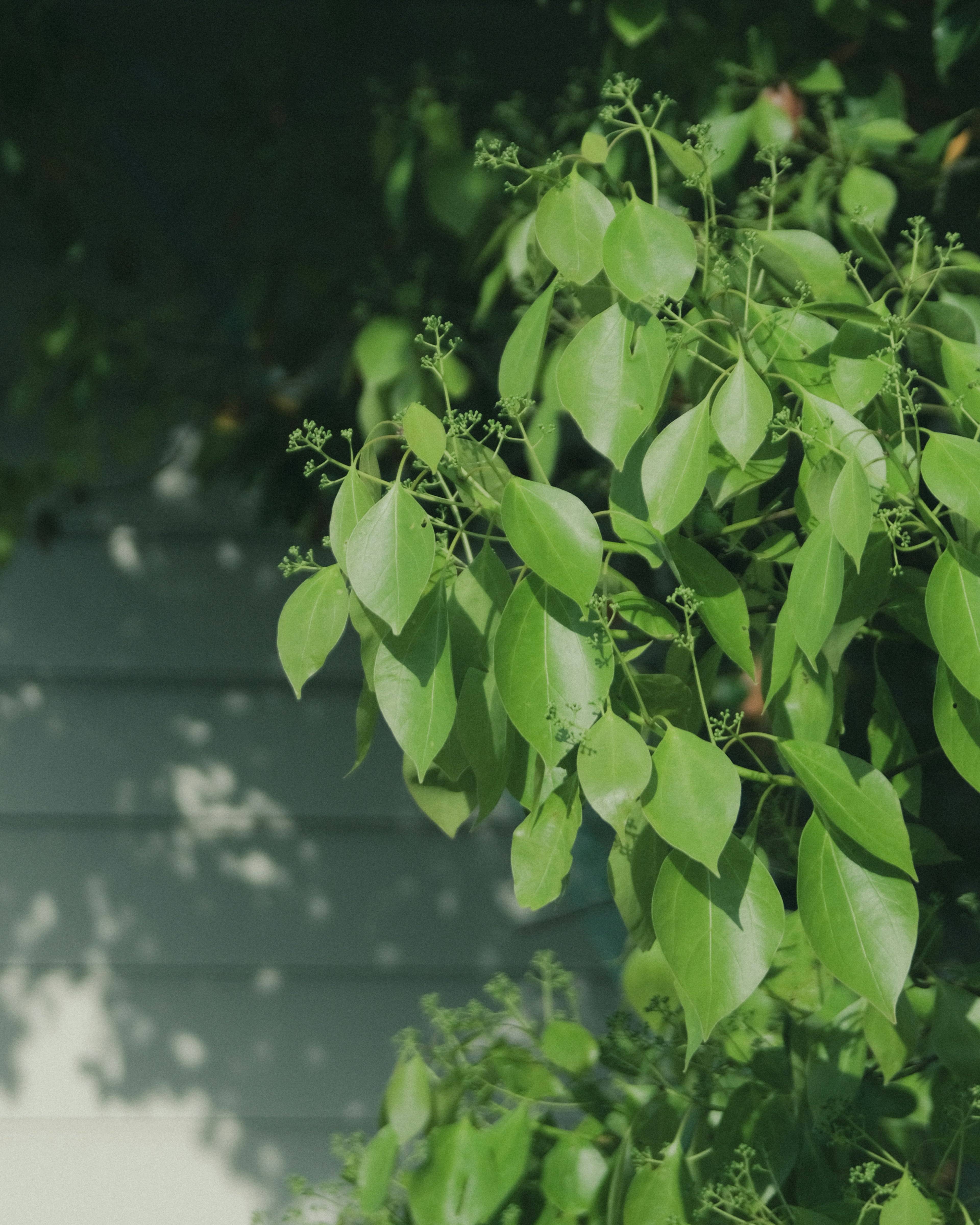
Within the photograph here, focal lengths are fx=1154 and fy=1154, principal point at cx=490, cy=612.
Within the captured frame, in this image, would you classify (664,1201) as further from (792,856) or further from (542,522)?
(542,522)

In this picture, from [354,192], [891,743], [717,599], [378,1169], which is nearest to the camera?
[717,599]

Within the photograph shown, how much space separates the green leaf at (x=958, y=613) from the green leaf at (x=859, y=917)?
0.10 m

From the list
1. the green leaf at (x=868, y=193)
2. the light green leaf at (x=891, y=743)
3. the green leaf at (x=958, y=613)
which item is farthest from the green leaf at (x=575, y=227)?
the green leaf at (x=868, y=193)

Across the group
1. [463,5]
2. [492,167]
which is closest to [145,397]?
[463,5]

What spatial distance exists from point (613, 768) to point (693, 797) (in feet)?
0.13

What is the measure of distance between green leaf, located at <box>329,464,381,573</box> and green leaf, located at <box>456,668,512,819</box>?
0.09 metres

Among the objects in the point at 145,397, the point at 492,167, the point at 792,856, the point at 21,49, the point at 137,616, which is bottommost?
the point at 792,856

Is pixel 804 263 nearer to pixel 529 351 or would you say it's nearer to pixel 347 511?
pixel 529 351

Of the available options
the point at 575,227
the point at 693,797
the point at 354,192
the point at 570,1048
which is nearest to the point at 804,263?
the point at 575,227

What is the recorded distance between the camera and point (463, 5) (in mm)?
1973

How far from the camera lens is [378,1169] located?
97 cm

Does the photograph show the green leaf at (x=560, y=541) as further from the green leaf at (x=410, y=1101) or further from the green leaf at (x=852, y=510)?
the green leaf at (x=410, y=1101)

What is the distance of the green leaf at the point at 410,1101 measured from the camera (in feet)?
3.24

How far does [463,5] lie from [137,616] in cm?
122
